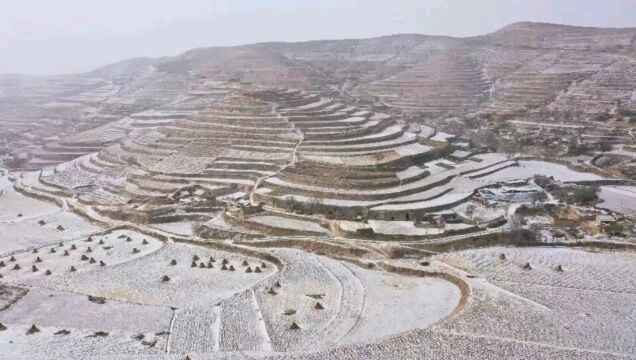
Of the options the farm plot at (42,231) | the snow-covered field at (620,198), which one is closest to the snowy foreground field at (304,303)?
the farm plot at (42,231)

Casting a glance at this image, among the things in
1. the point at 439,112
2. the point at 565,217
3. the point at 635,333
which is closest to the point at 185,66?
the point at 439,112

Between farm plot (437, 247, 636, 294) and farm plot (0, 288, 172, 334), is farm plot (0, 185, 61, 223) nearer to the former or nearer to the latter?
farm plot (0, 288, 172, 334)

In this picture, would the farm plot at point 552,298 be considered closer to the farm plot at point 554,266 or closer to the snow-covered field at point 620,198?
the farm plot at point 554,266

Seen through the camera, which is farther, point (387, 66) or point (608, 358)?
point (387, 66)

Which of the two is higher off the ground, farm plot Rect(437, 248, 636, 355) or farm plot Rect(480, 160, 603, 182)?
farm plot Rect(480, 160, 603, 182)

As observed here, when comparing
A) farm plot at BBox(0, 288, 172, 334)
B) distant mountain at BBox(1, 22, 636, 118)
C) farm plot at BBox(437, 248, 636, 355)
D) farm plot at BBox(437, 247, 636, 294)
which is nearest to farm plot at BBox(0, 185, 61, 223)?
farm plot at BBox(0, 288, 172, 334)

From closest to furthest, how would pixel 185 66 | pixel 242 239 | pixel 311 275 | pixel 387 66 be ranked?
pixel 311 275 → pixel 242 239 → pixel 387 66 → pixel 185 66

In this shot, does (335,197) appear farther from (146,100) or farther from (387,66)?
(387,66)

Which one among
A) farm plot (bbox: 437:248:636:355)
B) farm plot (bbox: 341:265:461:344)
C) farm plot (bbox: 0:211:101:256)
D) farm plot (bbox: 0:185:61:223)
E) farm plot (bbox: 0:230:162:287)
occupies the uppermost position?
farm plot (bbox: 437:248:636:355)
